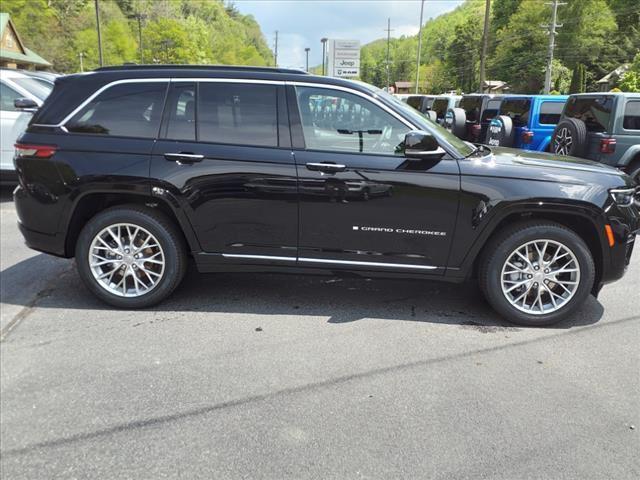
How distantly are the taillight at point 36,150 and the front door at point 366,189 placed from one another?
192cm

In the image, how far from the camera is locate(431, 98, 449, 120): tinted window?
16591mm

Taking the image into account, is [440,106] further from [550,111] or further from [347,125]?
[347,125]

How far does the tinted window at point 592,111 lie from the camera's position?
8023 millimetres

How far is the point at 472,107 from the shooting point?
45.3 ft

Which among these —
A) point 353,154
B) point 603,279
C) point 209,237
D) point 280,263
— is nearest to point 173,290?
point 209,237

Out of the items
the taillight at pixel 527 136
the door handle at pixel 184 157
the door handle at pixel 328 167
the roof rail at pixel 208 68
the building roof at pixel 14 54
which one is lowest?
the taillight at pixel 527 136

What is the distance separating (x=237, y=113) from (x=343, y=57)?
23.6 metres

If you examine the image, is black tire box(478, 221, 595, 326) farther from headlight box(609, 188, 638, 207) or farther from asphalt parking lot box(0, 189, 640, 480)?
headlight box(609, 188, 638, 207)

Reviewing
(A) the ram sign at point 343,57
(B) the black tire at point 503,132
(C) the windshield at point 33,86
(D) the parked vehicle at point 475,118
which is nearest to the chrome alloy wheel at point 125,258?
(C) the windshield at point 33,86

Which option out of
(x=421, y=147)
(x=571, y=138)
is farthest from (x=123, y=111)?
(x=571, y=138)

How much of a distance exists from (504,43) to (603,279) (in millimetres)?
71311

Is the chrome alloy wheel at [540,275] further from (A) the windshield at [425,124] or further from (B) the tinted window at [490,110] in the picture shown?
(B) the tinted window at [490,110]

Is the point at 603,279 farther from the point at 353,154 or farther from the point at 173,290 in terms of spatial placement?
the point at 173,290

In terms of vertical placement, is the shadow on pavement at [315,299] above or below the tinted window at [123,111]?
below
